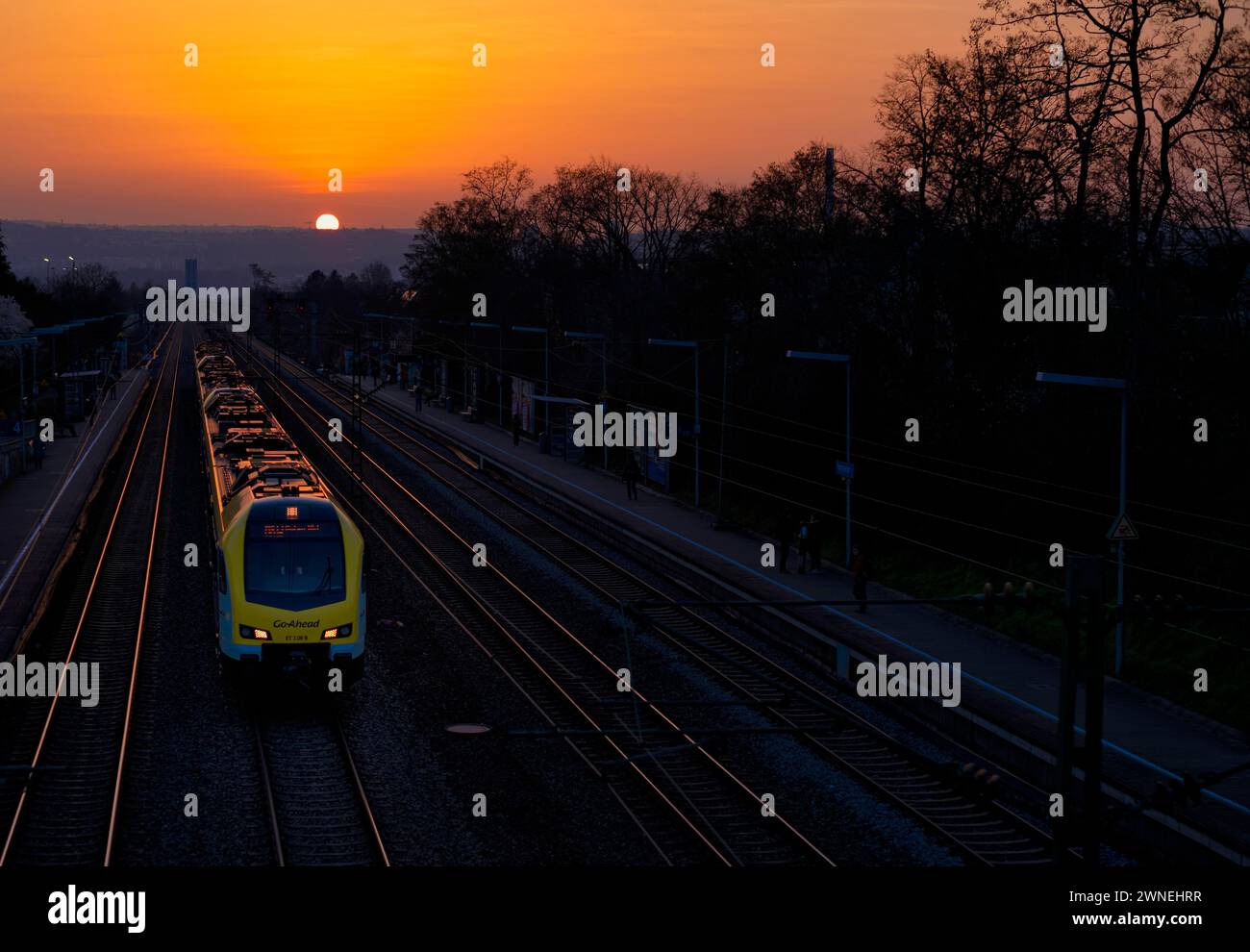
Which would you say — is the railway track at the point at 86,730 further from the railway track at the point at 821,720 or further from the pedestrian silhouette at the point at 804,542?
the pedestrian silhouette at the point at 804,542

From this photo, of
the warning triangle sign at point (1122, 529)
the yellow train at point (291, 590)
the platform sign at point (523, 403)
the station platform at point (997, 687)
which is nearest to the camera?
the station platform at point (997, 687)

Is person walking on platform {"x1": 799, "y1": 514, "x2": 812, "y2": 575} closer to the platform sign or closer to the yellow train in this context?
the yellow train

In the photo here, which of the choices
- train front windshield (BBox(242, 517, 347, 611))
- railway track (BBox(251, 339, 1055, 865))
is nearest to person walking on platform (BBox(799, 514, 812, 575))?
railway track (BBox(251, 339, 1055, 865))

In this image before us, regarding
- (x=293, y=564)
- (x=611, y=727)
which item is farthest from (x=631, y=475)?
(x=293, y=564)

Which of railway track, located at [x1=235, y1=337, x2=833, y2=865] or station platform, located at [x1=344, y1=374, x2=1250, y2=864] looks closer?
railway track, located at [x1=235, y1=337, x2=833, y2=865]

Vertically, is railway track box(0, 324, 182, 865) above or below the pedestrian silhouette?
below

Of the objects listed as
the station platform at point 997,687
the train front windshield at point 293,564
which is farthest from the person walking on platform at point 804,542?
the train front windshield at point 293,564
